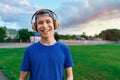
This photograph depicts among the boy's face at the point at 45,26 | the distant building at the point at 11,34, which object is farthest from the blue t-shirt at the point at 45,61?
the distant building at the point at 11,34

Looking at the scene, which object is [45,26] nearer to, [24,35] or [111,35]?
[24,35]

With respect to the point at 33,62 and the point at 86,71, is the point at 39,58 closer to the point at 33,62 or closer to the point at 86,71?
the point at 33,62

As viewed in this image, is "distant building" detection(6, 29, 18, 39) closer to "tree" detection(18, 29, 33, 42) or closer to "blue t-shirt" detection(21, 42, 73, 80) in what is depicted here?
"tree" detection(18, 29, 33, 42)

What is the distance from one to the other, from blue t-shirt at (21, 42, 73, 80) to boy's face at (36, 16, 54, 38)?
94 millimetres

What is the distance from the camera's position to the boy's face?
99.0 inches

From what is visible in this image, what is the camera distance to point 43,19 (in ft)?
8.27

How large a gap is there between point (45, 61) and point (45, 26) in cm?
29

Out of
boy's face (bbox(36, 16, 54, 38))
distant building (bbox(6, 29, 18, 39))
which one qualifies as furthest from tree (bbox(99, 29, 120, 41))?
boy's face (bbox(36, 16, 54, 38))

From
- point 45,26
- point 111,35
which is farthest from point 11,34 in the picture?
point 45,26

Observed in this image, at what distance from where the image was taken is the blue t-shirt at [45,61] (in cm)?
249

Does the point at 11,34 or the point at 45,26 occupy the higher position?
the point at 45,26

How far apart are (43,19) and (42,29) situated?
8 cm

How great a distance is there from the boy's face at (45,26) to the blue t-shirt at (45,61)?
0.31ft

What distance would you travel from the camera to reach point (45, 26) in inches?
98.7
